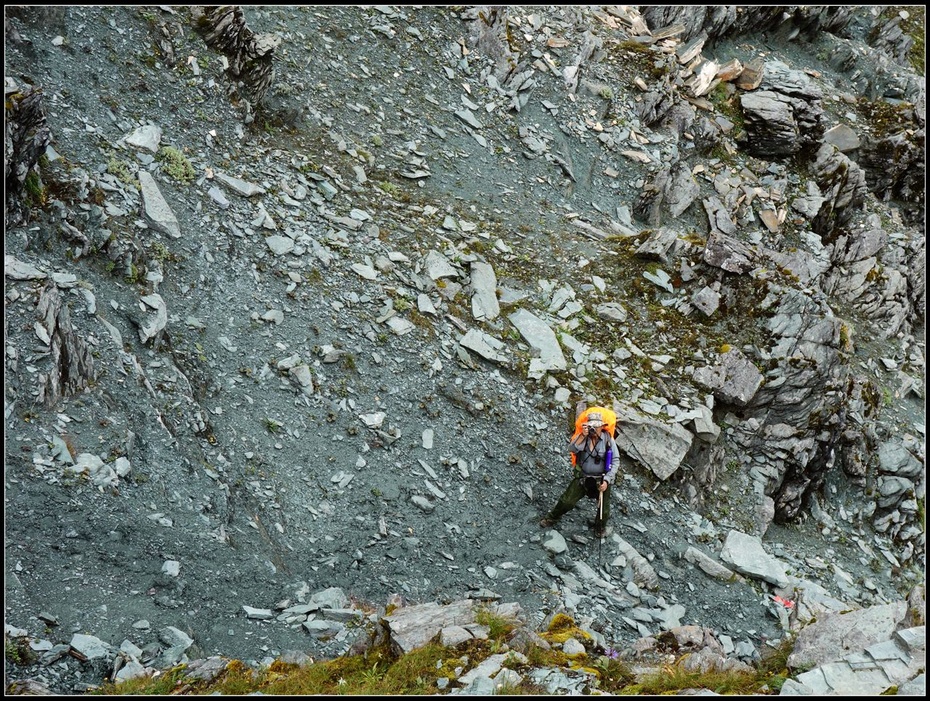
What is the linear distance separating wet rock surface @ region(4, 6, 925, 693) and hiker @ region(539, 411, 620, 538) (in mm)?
848

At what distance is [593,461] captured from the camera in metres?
11.3

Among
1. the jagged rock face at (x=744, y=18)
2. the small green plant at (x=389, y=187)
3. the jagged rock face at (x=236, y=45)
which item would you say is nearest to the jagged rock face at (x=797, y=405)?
the small green plant at (x=389, y=187)

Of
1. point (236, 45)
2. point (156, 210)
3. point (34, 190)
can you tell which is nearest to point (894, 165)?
point (236, 45)

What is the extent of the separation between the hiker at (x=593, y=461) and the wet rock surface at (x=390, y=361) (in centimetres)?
85

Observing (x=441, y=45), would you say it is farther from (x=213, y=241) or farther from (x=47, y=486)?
(x=47, y=486)

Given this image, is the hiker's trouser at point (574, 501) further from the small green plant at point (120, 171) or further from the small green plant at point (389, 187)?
the small green plant at point (120, 171)

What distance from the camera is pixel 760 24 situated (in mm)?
27422

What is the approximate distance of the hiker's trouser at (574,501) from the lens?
11.5 m

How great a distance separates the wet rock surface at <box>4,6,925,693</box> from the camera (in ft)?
30.3

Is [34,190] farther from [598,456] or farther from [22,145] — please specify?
[598,456]

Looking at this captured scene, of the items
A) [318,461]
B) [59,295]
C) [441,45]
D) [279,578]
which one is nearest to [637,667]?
[279,578]

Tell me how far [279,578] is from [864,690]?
746 cm

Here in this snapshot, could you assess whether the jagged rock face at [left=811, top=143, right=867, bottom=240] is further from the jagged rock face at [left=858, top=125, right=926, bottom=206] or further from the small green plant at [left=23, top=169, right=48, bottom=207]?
the small green plant at [left=23, top=169, right=48, bottom=207]

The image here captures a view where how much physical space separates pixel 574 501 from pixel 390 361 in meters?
4.33
